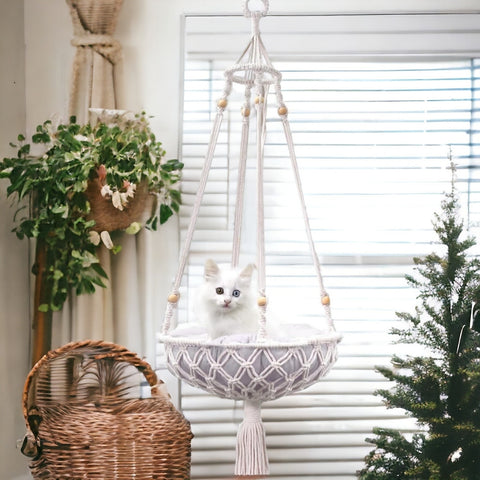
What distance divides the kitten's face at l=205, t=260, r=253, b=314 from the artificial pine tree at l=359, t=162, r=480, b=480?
54 cm

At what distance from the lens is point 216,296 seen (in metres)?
2.18

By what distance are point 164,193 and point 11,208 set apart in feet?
1.86

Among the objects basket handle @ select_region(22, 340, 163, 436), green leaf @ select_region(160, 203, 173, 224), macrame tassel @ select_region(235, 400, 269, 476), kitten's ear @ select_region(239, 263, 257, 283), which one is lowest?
macrame tassel @ select_region(235, 400, 269, 476)

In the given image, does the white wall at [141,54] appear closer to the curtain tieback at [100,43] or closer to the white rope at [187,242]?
the curtain tieback at [100,43]

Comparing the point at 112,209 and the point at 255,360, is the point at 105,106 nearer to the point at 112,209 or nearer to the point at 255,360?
the point at 112,209

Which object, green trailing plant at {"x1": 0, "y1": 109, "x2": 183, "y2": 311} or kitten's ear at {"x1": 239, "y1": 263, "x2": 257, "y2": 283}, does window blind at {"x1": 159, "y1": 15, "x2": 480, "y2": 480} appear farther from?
kitten's ear at {"x1": 239, "y1": 263, "x2": 257, "y2": 283}

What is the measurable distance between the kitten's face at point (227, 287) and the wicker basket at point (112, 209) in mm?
546

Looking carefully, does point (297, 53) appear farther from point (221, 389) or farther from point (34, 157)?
point (221, 389)

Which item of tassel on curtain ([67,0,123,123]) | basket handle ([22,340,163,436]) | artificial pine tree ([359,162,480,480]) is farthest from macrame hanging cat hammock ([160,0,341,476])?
tassel on curtain ([67,0,123,123])

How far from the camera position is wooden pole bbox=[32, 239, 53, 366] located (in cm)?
274

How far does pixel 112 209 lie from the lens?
262 cm

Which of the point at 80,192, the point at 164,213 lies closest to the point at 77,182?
the point at 80,192

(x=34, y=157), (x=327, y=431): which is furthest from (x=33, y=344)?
(x=327, y=431)

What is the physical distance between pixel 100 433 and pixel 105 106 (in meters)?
1.25
